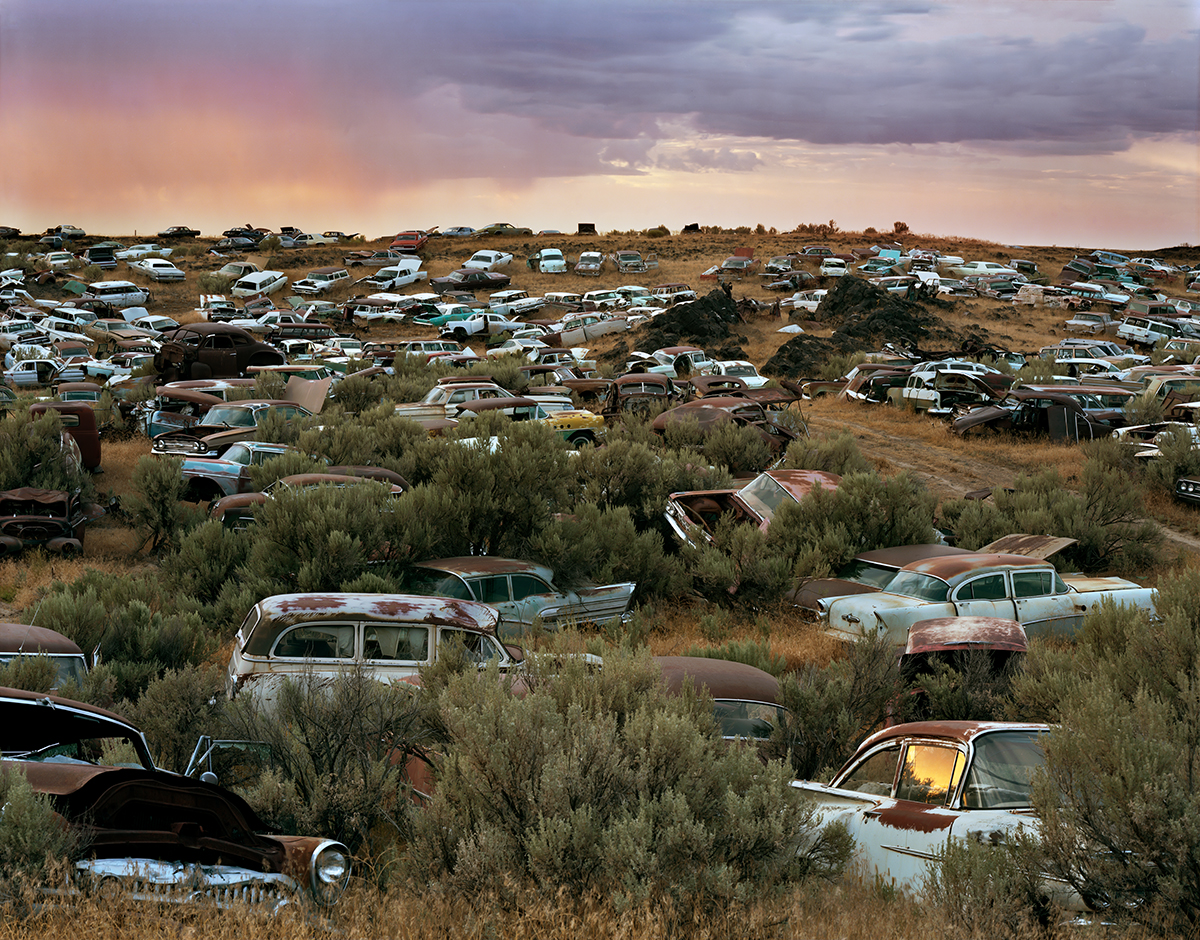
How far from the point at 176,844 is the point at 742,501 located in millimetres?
12227

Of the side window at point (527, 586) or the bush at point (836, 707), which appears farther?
the side window at point (527, 586)

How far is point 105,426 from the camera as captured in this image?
2450 cm

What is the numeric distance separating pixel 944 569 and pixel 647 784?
7.85 metres

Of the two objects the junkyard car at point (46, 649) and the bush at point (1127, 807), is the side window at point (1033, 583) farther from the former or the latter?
the junkyard car at point (46, 649)

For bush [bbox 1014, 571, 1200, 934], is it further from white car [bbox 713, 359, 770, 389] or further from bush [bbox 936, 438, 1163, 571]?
white car [bbox 713, 359, 770, 389]

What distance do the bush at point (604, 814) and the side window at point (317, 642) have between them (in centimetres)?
350

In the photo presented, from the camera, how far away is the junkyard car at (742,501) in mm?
15547

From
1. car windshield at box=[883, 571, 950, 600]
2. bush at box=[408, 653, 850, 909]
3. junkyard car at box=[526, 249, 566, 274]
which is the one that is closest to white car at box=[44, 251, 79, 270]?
junkyard car at box=[526, 249, 566, 274]

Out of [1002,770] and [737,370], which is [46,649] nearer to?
[1002,770]

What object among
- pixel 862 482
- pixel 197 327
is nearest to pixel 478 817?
pixel 862 482

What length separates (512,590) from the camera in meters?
12.1

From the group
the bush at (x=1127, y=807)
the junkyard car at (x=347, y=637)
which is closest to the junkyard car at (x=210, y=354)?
the junkyard car at (x=347, y=637)

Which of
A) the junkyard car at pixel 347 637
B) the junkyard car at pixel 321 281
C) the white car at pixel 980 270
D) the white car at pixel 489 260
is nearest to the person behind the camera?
the junkyard car at pixel 347 637

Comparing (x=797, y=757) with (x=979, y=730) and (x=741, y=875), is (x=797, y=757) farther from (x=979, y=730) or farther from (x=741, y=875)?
(x=741, y=875)
